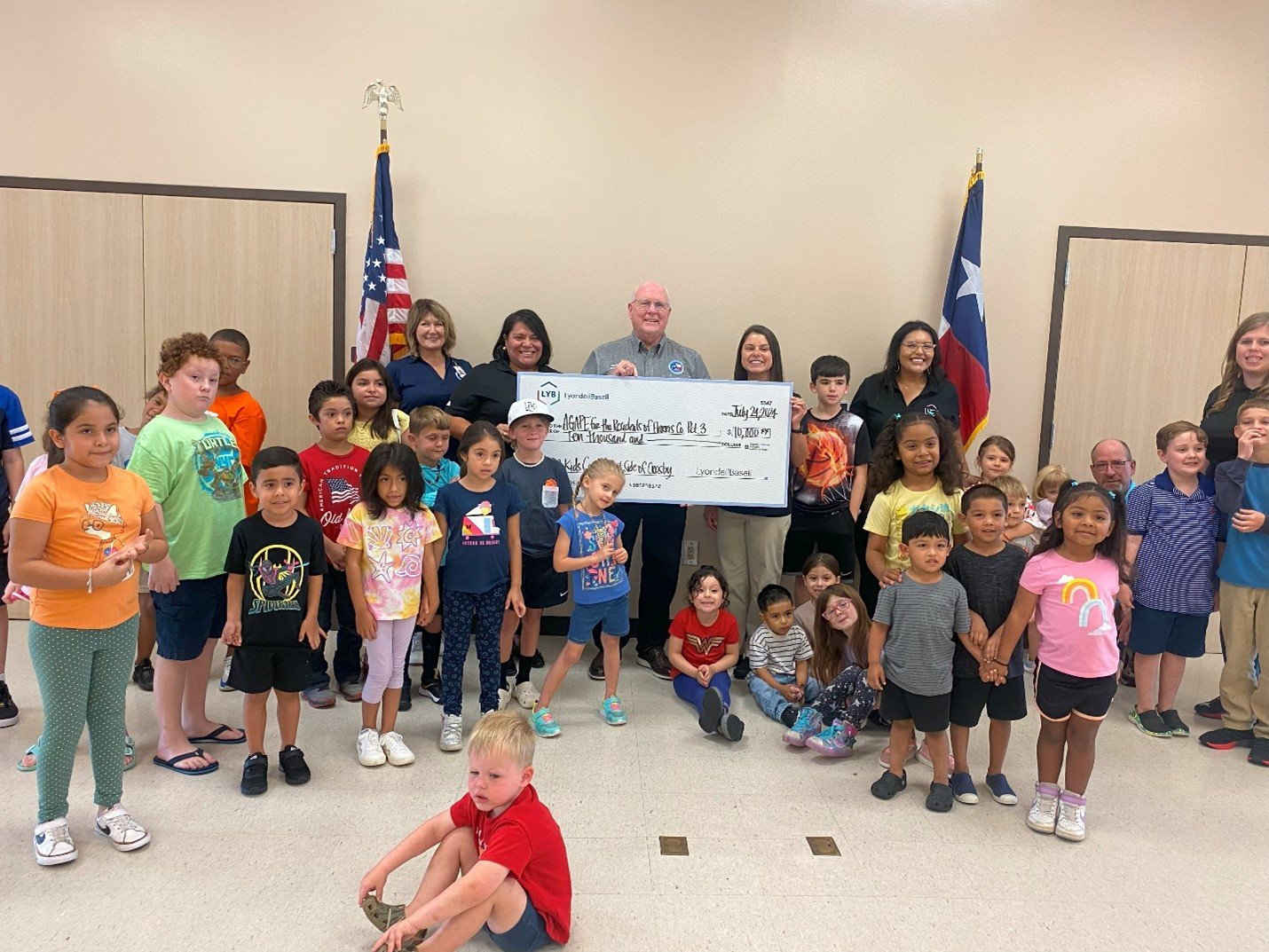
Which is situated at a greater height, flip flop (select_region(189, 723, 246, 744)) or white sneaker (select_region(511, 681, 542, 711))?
white sneaker (select_region(511, 681, 542, 711))

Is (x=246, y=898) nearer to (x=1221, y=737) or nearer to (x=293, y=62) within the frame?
(x=1221, y=737)

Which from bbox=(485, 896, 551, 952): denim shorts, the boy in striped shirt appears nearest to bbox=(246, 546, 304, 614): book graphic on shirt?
bbox=(485, 896, 551, 952): denim shorts

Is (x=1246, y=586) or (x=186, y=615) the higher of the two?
(x=1246, y=586)

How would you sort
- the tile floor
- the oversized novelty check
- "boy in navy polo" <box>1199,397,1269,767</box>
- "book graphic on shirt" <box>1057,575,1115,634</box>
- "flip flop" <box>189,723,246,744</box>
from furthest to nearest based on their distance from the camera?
the oversized novelty check, "boy in navy polo" <box>1199,397,1269,767</box>, "flip flop" <box>189,723,246,744</box>, "book graphic on shirt" <box>1057,575,1115,634</box>, the tile floor

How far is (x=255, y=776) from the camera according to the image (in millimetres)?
2836

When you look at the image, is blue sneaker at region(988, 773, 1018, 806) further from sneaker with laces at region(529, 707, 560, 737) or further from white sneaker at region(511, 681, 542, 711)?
white sneaker at region(511, 681, 542, 711)

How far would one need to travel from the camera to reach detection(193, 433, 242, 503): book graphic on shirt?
288 centimetres

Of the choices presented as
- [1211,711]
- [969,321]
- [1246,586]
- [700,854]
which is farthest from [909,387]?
[700,854]

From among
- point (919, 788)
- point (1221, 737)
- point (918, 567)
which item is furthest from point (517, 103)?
point (1221, 737)

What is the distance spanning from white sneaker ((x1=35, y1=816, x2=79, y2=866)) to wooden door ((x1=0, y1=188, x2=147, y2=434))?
2.74 m

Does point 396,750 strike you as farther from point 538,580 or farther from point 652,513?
point 652,513

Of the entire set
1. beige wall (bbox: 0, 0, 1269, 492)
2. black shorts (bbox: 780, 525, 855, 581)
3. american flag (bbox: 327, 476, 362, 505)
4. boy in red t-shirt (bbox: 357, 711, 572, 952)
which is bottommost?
boy in red t-shirt (bbox: 357, 711, 572, 952)

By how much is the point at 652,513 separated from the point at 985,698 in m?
1.85

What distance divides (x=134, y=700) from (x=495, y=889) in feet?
8.04
